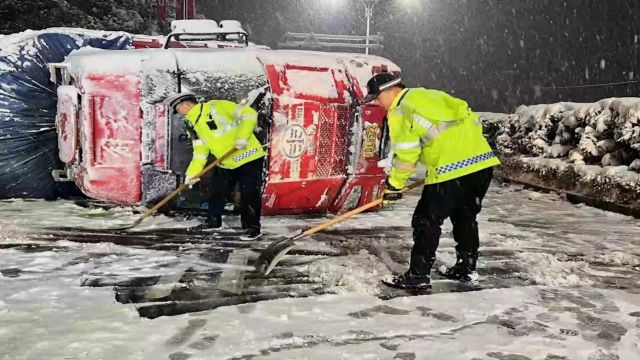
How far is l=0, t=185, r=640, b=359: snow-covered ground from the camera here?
333 centimetres

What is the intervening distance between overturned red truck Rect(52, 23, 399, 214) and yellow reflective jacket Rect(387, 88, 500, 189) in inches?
88.5

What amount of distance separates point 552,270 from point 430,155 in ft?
5.00

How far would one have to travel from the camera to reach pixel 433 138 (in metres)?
4.18

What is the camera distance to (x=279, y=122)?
6.25 m

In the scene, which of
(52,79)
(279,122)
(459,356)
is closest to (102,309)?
(459,356)

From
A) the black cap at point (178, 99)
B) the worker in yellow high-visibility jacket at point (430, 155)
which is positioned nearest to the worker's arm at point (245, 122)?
the black cap at point (178, 99)

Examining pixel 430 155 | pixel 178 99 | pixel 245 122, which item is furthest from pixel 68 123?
pixel 430 155

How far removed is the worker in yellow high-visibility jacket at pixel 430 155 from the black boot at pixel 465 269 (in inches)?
13.6

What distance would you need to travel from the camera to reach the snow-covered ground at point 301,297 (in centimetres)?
333

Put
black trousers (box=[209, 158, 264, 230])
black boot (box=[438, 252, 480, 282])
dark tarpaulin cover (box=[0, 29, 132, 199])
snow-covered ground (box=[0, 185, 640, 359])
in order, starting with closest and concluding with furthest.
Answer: snow-covered ground (box=[0, 185, 640, 359])
black boot (box=[438, 252, 480, 282])
black trousers (box=[209, 158, 264, 230])
dark tarpaulin cover (box=[0, 29, 132, 199])

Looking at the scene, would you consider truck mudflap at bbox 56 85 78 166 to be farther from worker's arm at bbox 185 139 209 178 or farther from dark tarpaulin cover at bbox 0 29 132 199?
worker's arm at bbox 185 139 209 178

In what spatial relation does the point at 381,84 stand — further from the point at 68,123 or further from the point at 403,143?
the point at 68,123

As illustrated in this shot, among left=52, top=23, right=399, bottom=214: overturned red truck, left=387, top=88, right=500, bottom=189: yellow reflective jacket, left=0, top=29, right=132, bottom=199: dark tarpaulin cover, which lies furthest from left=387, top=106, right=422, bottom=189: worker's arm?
left=0, top=29, right=132, bottom=199: dark tarpaulin cover

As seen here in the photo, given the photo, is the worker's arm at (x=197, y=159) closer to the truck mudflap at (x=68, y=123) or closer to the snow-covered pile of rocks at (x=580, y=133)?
the truck mudflap at (x=68, y=123)
